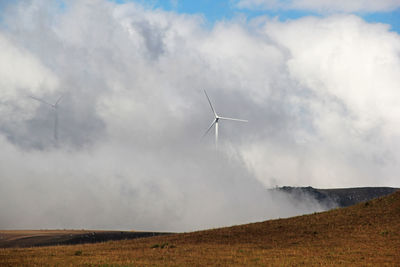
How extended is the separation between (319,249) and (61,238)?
75.0m

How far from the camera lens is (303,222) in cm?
8969

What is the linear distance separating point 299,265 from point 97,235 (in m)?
89.2

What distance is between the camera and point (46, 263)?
5334 cm

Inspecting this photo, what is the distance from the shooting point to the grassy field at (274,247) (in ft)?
183

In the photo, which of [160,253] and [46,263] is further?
[160,253]

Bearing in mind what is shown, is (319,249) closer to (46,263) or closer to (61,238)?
(46,263)

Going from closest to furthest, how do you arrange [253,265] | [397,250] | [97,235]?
[253,265], [397,250], [97,235]

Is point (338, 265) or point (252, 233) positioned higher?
point (252, 233)

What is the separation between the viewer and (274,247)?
232 feet

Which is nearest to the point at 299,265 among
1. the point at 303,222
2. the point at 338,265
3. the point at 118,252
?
the point at 338,265

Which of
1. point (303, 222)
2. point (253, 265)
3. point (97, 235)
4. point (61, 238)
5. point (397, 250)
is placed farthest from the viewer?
point (97, 235)

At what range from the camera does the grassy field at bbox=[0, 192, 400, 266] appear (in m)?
55.8

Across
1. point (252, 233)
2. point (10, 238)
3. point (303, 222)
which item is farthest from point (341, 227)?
point (10, 238)

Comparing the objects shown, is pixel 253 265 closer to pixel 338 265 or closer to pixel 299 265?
pixel 299 265
